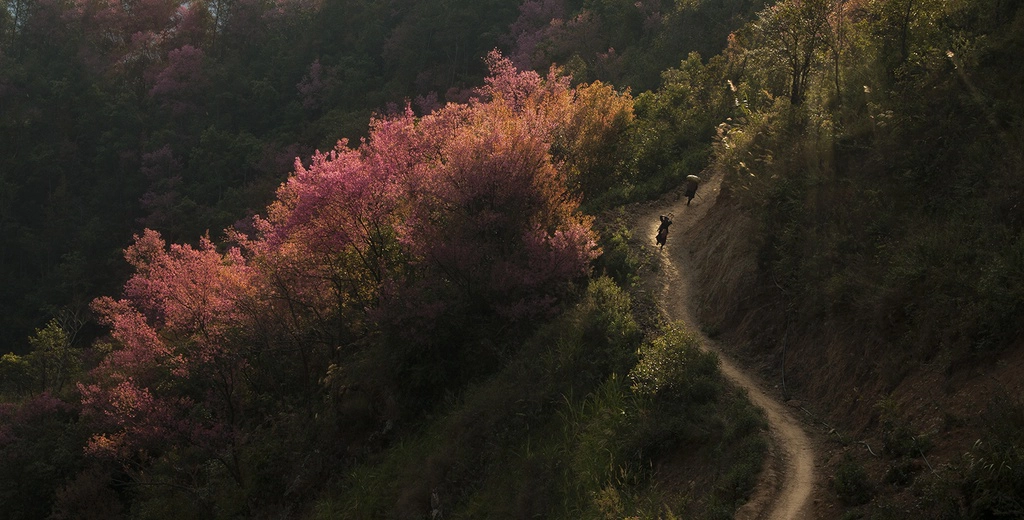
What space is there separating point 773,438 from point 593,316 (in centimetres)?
613

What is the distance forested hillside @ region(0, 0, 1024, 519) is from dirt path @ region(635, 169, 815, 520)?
26 centimetres

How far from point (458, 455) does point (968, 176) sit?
450 inches

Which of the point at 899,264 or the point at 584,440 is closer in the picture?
the point at 899,264

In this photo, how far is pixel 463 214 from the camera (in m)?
19.2

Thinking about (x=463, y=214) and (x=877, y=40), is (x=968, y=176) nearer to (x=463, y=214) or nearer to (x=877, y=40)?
(x=877, y=40)

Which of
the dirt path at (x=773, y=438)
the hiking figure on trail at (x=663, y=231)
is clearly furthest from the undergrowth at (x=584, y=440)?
the hiking figure on trail at (x=663, y=231)

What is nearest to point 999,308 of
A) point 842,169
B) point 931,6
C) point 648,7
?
point 842,169

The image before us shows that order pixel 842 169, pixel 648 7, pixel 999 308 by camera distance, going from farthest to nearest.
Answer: pixel 648 7, pixel 842 169, pixel 999 308

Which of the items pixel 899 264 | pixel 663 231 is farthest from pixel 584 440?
pixel 663 231

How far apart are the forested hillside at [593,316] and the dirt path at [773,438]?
26cm

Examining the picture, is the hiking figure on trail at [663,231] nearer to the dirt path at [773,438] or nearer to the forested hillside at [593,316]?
the dirt path at [773,438]

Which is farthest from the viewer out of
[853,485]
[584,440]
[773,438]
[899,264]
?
[584,440]

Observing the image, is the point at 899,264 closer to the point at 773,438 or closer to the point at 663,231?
the point at 773,438

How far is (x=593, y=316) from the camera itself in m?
17.6
